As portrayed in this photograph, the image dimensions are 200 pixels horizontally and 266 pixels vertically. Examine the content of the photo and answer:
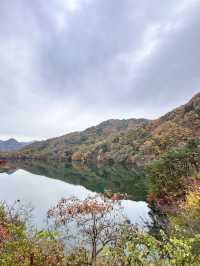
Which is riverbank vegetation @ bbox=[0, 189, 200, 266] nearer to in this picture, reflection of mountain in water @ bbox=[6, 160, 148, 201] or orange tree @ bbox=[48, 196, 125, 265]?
orange tree @ bbox=[48, 196, 125, 265]

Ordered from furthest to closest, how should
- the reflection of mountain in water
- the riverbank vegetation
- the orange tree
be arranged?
the reflection of mountain in water → the orange tree → the riverbank vegetation

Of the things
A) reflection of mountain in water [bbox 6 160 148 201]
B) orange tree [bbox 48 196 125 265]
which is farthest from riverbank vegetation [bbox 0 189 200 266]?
reflection of mountain in water [bbox 6 160 148 201]

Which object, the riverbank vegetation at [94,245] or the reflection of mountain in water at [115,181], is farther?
the reflection of mountain in water at [115,181]

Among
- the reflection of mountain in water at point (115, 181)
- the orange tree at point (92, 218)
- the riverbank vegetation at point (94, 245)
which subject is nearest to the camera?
the riverbank vegetation at point (94, 245)

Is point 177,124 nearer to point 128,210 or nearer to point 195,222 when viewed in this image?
point 128,210

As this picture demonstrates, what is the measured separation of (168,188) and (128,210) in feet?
22.0

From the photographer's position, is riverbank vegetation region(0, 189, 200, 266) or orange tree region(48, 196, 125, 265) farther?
orange tree region(48, 196, 125, 265)

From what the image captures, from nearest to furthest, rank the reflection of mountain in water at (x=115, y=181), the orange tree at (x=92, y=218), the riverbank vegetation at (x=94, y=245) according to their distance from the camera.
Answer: the riverbank vegetation at (x=94, y=245) < the orange tree at (x=92, y=218) < the reflection of mountain in water at (x=115, y=181)

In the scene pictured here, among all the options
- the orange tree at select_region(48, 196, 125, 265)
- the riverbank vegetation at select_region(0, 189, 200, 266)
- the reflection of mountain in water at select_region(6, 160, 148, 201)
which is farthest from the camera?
Answer: the reflection of mountain in water at select_region(6, 160, 148, 201)

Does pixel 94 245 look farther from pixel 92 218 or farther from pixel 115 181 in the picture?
pixel 115 181

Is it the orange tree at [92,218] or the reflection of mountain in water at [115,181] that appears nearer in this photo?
the orange tree at [92,218]

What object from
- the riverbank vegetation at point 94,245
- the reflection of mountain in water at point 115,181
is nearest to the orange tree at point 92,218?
the riverbank vegetation at point 94,245

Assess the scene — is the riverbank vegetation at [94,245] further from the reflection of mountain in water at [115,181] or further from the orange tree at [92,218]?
the reflection of mountain in water at [115,181]

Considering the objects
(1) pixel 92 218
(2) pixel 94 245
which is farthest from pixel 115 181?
(2) pixel 94 245
